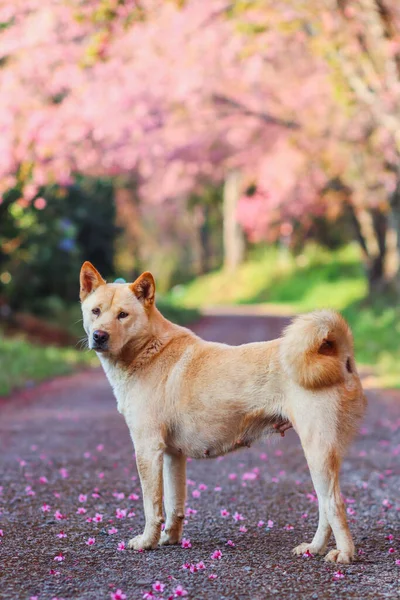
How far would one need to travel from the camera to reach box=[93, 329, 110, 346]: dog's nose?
4840 millimetres

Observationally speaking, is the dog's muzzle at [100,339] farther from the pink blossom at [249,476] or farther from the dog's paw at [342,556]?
the pink blossom at [249,476]

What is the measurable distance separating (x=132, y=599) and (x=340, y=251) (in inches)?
1505

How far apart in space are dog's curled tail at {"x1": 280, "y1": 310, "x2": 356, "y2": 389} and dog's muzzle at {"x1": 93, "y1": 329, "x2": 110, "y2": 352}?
3.16 ft

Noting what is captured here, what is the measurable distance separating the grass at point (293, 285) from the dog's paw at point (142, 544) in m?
17.6

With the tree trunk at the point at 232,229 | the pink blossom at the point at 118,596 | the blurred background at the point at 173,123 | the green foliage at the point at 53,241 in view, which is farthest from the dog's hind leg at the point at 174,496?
the tree trunk at the point at 232,229

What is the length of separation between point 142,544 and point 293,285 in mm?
33840

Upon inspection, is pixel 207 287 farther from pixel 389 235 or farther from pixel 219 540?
pixel 219 540

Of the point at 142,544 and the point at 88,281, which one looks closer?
the point at 142,544

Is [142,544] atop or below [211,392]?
below

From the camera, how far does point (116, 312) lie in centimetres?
495

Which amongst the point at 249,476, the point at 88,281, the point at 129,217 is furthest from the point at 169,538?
the point at 129,217

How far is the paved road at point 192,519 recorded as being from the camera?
4109 mm

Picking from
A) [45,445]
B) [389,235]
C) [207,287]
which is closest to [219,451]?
[45,445]

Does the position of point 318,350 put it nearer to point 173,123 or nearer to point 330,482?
Answer: point 330,482
